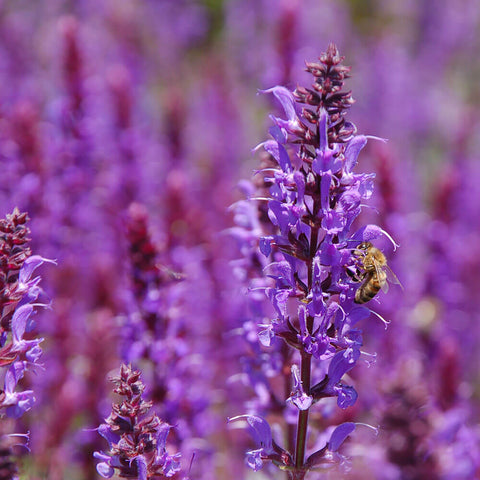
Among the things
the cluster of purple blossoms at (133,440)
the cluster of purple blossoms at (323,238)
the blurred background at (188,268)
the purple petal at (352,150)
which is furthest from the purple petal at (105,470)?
the purple petal at (352,150)

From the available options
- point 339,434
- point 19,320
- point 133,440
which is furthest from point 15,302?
point 339,434

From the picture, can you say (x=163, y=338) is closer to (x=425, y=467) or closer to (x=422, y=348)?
(x=425, y=467)

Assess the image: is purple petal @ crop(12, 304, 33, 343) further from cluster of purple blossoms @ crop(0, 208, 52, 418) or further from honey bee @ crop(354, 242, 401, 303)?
honey bee @ crop(354, 242, 401, 303)

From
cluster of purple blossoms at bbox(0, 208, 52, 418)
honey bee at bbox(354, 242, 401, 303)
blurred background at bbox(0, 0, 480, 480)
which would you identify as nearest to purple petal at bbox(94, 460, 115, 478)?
cluster of purple blossoms at bbox(0, 208, 52, 418)

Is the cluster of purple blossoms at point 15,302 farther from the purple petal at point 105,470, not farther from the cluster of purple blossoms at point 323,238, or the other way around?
the cluster of purple blossoms at point 323,238

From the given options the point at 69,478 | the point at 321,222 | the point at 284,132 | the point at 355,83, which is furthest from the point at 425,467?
the point at 355,83

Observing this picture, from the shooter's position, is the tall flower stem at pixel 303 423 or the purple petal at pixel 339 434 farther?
the purple petal at pixel 339 434
